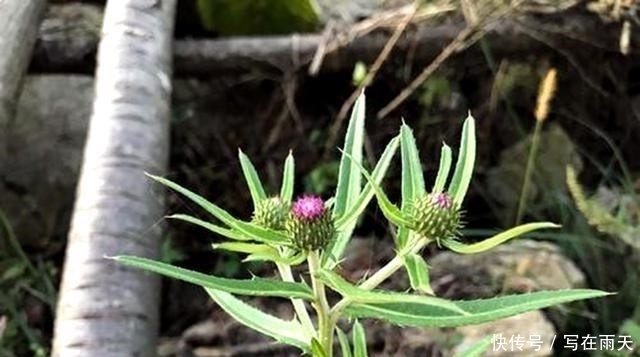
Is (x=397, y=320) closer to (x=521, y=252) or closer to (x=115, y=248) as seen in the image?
(x=115, y=248)

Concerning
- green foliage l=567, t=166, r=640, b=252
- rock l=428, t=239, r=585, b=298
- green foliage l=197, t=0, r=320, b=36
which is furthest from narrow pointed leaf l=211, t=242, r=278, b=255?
green foliage l=197, t=0, r=320, b=36

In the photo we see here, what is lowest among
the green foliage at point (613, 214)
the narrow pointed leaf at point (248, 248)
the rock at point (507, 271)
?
the narrow pointed leaf at point (248, 248)

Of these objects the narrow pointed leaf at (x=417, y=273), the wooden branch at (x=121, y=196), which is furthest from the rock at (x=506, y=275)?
the narrow pointed leaf at (x=417, y=273)

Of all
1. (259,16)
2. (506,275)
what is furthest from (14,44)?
(506,275)

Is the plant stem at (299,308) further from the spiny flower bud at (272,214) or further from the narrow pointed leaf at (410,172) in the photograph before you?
the narrow pointed leaf at (410,172)

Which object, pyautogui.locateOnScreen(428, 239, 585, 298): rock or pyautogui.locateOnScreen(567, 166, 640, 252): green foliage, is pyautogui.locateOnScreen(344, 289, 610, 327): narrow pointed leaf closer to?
pyautogui.locateOnScreen(567, 166, 640, 252): green foliage
